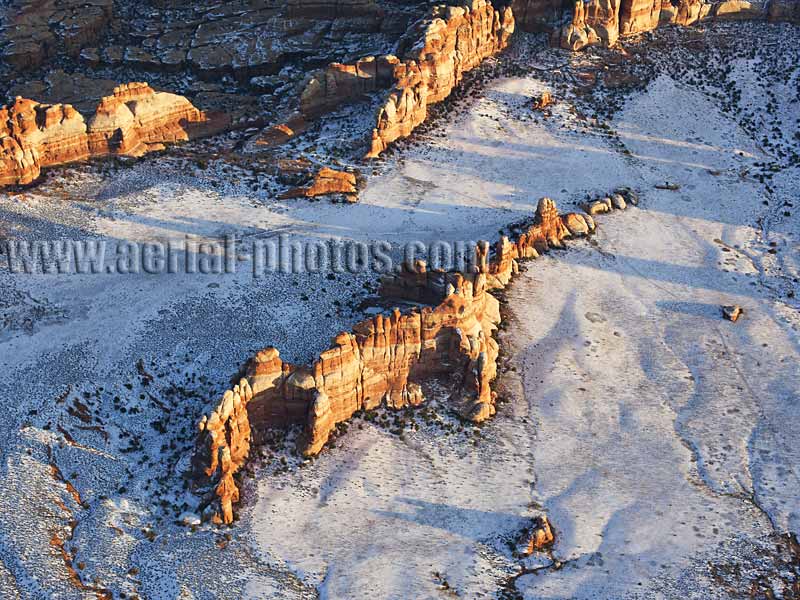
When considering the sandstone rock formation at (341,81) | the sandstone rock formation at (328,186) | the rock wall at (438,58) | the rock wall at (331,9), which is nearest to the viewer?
the sandstone rock formation at (328,186)

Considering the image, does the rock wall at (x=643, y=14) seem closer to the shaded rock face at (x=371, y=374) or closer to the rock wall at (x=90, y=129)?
the rock wall at (x=90, y=129)

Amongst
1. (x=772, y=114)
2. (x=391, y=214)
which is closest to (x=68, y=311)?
(x=391, y=214)

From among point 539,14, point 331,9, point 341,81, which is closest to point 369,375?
point 341,81

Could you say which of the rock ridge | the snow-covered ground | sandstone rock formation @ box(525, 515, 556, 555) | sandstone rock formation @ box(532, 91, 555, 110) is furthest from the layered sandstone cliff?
sandstone rock formation @ box(525, 515, 556, 555)

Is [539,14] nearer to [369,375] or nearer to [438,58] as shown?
[438,58]

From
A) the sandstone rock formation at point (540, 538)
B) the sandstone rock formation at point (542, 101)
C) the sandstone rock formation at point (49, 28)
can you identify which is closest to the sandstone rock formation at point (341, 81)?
the sandstone rock formation at point (542, 101)

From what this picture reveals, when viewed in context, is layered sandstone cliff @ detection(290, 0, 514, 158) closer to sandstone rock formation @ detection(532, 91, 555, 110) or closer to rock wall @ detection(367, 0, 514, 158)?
rock wall @ detection(367, 0, 514, 158)
